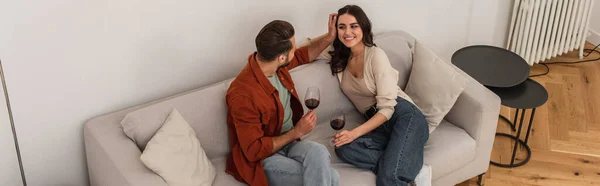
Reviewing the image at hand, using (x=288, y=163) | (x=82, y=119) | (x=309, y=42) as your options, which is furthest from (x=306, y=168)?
(x=82, y=119)

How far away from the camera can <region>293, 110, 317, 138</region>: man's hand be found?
9.72 feet

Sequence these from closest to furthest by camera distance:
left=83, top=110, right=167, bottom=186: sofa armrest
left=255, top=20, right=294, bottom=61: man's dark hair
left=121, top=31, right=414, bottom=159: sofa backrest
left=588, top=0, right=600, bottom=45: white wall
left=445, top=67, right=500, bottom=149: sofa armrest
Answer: left=83, top=110, right=167, bottom=186: sofa armrest, left=255, top=20, right=294, bottom=61: man's dark hair, left=121, top=31, right=414, bottom=159: sofa backrest, left=445, top=67, right=500, bottom=149: sofa armrest, left=588, top=0, right=600, bottom=45: white wall

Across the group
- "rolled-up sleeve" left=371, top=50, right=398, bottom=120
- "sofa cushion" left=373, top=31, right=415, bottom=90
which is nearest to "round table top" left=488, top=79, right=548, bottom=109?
"sofa cushion" left=373, top=31, right=415, bottom=90

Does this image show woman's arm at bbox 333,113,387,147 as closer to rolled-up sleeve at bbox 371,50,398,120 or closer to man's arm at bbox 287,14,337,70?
rolled-up sleeve at bbox 371,50,398,120

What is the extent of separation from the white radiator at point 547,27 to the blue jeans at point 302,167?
83.7 inches

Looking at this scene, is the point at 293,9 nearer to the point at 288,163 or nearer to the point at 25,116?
the point at 288,163

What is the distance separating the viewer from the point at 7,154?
304 centimetres

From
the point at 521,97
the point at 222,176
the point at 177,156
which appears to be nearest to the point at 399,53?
the point at 521,97

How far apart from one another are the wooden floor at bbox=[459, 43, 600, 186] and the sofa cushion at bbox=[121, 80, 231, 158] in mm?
1388

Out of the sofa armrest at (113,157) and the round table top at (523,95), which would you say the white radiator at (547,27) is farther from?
the sofa armrest at (113,157)

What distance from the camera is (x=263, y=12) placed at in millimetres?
3465

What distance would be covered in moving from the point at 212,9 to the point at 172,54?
0.28 m

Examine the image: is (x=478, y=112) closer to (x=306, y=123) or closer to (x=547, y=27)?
(x=306, y=123)

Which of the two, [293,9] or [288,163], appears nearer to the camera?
[288,163]
